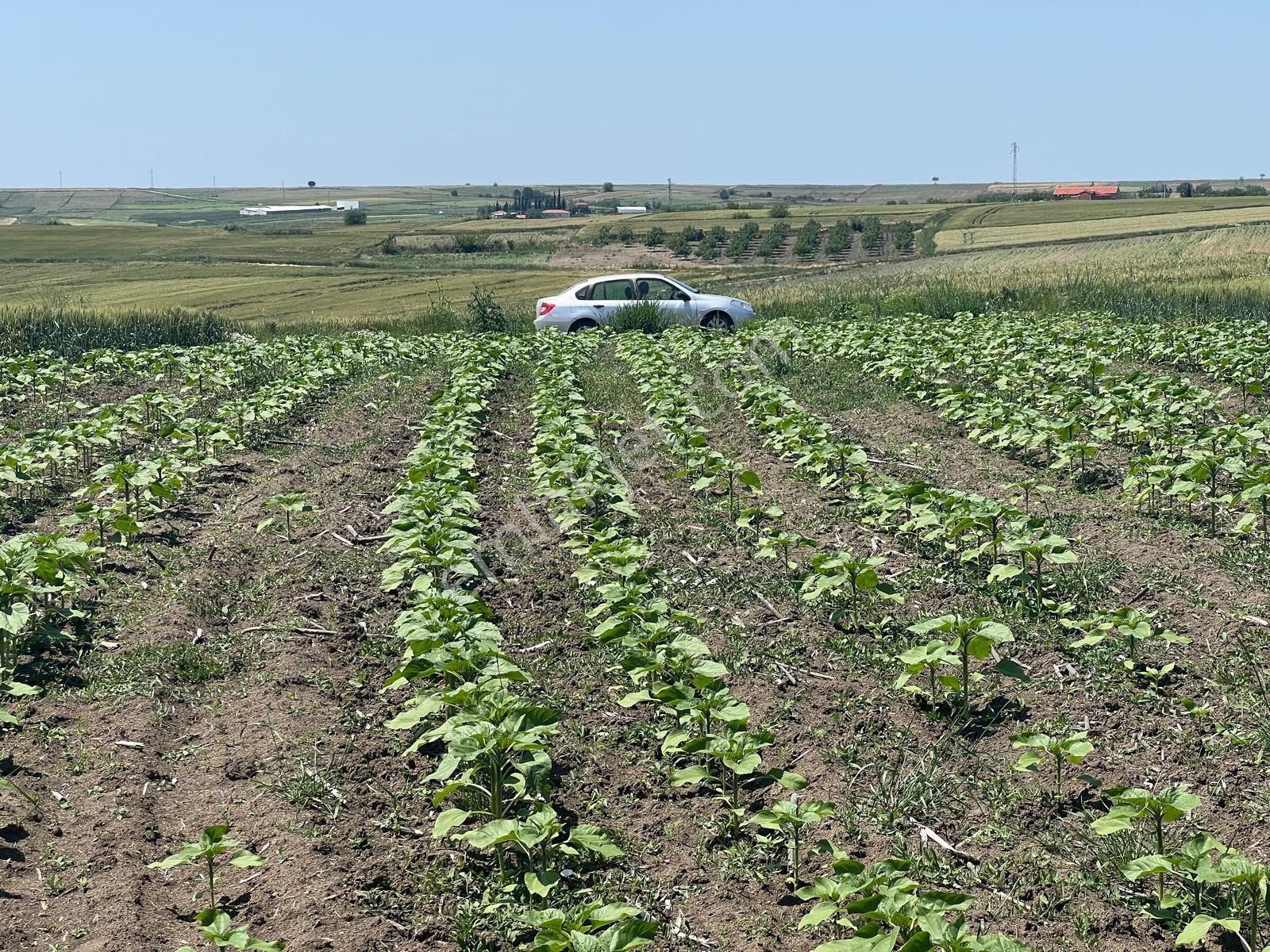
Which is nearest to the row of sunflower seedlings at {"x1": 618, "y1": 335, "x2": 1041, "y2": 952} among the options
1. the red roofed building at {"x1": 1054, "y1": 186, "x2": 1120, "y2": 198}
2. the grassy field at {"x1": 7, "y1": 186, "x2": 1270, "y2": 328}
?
the grassy field at {"x1": 7, "y1": 186, "x2": 1270, "y2": 328}

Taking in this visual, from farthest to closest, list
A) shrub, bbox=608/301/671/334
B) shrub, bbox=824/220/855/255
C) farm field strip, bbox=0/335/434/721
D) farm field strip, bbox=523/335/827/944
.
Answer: shrub, bbox=824/220/855/255 < shrub, bbox=608/301/671/334 < farm field strip, bbox=0/335/434/721 < farm field strip, bbox=523/335/827/944

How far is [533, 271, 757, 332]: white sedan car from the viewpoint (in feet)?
75.7

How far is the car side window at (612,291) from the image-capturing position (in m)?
23.3

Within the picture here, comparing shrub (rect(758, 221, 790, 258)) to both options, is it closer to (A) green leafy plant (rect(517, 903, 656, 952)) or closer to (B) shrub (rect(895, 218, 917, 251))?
(B) shrub (rect(895, 218, 917, 251))

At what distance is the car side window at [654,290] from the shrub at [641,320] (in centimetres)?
70

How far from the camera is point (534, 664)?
676 cm

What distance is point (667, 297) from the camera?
76.2 feet

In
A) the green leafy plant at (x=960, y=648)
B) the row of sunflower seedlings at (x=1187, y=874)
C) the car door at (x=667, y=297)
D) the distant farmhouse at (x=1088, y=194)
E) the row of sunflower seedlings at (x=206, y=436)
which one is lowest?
Answer: the row of sunflower seedlings at (x=1187, y=874)

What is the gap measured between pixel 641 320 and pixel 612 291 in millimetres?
1499

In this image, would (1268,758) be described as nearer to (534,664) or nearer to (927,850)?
(927,850)

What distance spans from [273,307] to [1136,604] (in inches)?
1476

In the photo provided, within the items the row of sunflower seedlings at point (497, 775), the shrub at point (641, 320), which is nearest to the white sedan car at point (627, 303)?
the shrub at point (641, 320)

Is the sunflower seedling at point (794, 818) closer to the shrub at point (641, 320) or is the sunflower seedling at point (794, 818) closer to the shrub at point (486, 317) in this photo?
the shrub at point (641, 320)

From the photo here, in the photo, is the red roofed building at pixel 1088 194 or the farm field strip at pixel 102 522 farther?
the red roofed building at pixel 1088 194
